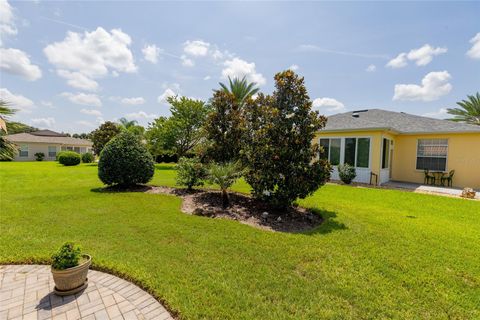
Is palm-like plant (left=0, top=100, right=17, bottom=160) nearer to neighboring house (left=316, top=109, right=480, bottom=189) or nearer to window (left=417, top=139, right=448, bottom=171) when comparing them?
neighboring house (left=316, top=109, right=480, bottom=189)

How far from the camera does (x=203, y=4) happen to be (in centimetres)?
855

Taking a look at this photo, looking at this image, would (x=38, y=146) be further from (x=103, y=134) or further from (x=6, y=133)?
(x=6, y=133)

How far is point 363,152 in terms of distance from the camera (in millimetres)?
13375

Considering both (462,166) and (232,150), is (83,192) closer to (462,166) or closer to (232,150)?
(232,150)

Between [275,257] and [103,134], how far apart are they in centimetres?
3173

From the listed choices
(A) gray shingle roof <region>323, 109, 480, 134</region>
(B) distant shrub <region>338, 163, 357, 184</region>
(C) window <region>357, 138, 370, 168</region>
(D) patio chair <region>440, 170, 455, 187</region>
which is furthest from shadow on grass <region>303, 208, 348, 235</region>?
(D) patio chair <region>440, 170, 455, 187</region>

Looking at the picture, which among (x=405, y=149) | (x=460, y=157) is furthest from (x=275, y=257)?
(x=460, y=157)

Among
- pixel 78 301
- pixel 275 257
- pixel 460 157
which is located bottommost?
pixel 78 301

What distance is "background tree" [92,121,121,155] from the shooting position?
95.8 feet

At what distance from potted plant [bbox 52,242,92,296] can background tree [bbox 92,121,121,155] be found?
1176 inches

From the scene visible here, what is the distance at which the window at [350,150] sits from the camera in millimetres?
13752

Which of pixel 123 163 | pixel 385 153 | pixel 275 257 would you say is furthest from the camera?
pixel 385 153

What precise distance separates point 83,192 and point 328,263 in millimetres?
9742

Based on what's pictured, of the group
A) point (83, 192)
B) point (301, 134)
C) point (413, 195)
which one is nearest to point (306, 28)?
point (301, 134)
